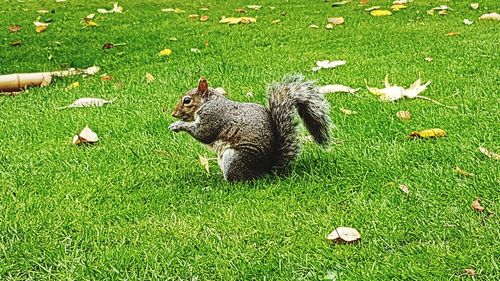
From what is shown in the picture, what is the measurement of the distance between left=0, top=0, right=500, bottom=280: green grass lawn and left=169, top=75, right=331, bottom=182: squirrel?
0.33ft

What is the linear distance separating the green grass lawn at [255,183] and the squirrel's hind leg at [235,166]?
0.06 meters

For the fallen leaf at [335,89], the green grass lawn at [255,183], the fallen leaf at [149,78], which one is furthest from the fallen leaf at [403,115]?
the fallen leaf at [149,78]

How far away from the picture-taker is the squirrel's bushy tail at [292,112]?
2875 millimetres

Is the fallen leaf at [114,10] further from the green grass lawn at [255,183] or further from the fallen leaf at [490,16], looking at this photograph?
the fallen leaf at [490,16]

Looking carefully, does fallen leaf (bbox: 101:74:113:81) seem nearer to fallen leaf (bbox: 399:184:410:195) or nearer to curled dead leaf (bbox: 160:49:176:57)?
curled dead leaf (bbox: 160:49:176:57)

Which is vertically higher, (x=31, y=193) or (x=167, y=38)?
(x=31, y=193)

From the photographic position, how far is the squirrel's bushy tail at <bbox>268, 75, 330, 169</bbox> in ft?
9.43

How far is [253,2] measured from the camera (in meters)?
8.00

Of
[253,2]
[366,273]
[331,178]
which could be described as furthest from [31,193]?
[253,2]

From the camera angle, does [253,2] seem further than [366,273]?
Yes

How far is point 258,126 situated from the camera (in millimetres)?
2887

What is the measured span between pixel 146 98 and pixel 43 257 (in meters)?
2.06

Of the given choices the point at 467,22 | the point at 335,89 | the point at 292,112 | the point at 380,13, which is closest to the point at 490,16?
the point at 467,22

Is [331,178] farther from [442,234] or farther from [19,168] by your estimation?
[19,168]
